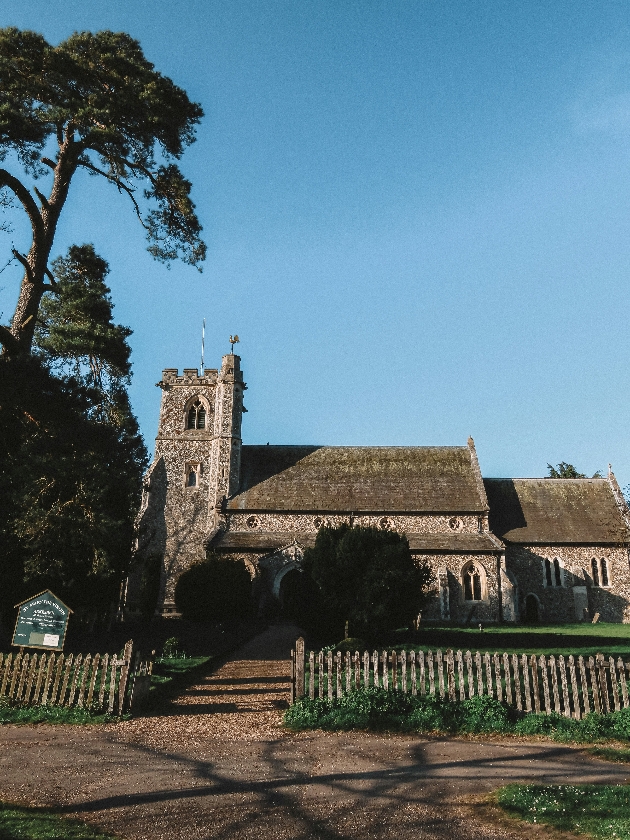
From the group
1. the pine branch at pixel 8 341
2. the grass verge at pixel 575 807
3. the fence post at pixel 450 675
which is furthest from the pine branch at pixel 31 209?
the grass verge at pixel 575 807

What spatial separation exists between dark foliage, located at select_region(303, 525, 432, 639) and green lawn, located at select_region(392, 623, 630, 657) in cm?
124

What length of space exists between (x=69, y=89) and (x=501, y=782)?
14.4 m

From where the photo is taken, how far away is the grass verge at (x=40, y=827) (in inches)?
197

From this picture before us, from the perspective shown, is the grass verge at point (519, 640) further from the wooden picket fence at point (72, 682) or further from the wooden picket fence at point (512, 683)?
the wooden picket fence at point (72, 682)

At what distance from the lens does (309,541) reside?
30.9 metres

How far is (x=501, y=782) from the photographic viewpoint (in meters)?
6.81

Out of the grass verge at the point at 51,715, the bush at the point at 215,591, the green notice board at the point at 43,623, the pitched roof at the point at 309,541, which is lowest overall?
the grass verge at the point at 51,715

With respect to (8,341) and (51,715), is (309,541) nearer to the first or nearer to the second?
(8,341)

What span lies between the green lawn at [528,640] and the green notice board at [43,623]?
10611 mm

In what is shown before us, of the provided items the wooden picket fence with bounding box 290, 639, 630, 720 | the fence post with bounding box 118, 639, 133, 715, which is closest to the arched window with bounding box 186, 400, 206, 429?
the fence post with bounding box 118, 639, 133, 715

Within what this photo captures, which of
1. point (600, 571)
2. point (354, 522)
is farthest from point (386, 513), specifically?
point (600, 571)

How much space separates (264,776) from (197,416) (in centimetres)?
2998

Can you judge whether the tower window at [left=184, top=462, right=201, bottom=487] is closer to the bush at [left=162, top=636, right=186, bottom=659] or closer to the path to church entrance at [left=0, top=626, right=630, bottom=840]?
the bush at [left=162, top=636, right=186, bottom=659]

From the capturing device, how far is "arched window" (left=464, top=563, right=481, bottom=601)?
29734 mm
